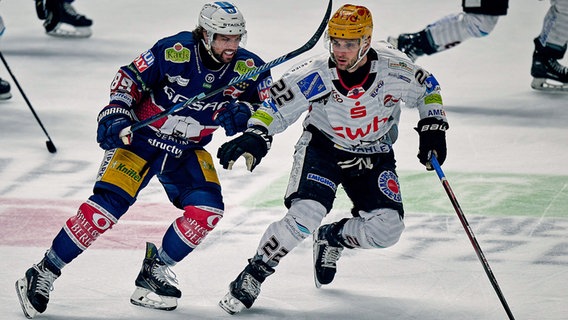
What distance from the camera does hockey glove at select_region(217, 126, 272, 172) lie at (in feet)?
18.0

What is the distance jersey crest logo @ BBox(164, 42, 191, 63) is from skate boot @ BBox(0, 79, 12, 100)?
4079 mm

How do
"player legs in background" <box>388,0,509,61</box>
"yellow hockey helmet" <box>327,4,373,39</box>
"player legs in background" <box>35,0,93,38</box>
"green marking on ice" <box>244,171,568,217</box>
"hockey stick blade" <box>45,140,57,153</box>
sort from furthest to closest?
"player legs in background" <box>35,0,93,38</box> → "player legs in background" <box>388,0,509,61</box> → "hockey stick blade" <box>45,140,57,153</box> → "green marking on ice" <box>244,171,568,217</box> → "yellow hockey helmet" <box>327,4,373,39</box>

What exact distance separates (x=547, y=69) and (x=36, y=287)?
5202mm

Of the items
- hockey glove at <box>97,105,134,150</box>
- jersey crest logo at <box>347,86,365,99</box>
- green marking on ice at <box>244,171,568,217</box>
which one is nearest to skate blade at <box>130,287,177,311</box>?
hockey glove at <box>97,105,134,150</box>

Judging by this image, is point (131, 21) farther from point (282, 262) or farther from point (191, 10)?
point (282, 262)

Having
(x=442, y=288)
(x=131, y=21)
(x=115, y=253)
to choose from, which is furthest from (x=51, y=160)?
(x=131, y=21)

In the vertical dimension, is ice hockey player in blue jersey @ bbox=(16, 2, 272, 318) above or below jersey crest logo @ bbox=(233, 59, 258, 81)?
below

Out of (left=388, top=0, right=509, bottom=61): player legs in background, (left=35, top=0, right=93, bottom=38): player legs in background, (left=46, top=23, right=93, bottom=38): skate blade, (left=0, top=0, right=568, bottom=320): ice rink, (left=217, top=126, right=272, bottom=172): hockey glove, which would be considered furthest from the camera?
(left=46, top=23, right=93, bottom=38): skate blade

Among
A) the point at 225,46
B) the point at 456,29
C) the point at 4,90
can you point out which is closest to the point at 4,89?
the point at 4,90

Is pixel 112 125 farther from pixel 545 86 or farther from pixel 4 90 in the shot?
pixel 545 86

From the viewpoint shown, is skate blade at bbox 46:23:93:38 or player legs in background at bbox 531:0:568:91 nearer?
player legs in background at bbox 531:0:568:91

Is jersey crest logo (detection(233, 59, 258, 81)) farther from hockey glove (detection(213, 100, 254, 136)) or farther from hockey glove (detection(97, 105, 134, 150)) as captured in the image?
hockey glove (detection(97, 105, 134, 150))

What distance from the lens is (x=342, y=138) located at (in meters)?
5.86

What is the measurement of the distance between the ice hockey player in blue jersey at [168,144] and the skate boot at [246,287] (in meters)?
0.22
